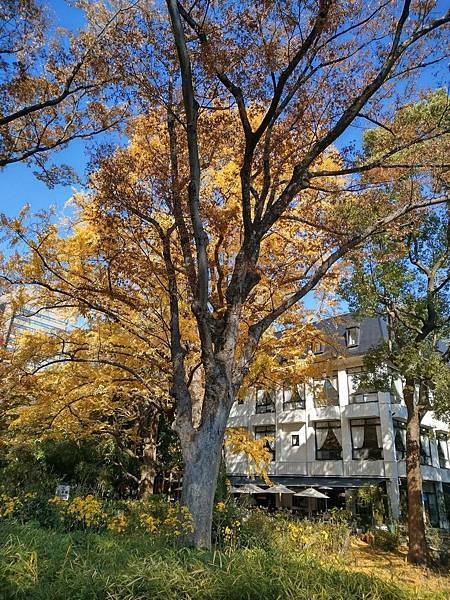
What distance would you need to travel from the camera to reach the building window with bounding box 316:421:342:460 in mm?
20281

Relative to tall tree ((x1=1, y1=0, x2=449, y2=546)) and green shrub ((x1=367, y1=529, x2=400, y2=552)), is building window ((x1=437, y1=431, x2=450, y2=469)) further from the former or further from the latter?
tall tree ((x1=1, y1=0, x2=449, y2=546))

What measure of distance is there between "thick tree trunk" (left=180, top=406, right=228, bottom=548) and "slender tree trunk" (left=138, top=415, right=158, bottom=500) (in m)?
7.82

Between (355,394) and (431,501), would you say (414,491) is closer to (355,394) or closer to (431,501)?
(355,394)

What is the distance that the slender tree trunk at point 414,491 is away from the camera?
11109 mm

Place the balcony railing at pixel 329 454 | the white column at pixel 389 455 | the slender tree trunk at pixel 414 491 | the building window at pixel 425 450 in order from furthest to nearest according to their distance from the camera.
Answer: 1. the building window at pixel 425 450
2. the balcony railing at pixel 329 454
3. the white column at pixel 389 455
4. the slender tree trunk at pixel 414 491

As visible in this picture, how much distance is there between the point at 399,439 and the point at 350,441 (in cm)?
218

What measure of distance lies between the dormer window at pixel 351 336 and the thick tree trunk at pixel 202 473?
676 inches

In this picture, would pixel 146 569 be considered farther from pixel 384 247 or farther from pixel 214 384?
pixel 384 247

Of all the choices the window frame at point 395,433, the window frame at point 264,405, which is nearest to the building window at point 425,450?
the window frame at point 395,433

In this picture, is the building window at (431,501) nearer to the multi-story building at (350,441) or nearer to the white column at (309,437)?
the multi-story building at (350,441)

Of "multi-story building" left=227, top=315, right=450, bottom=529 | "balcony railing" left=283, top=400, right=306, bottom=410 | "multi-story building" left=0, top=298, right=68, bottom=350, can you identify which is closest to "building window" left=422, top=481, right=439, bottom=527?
"multi-story building" left=227, top=315, right=450, bottom=529

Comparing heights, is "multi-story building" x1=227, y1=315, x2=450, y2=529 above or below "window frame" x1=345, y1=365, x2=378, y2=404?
below

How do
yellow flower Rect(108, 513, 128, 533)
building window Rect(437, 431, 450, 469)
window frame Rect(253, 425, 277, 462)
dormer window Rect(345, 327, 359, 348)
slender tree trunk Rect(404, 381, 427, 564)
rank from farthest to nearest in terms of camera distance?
window frame Rect(253, 425, 277, 462) → building window Rect(437, 431, 450, 469) → dormer window Rect(345, 327, 359, 348) → slender tree trunk Rect(404, 381, 427, 564) → yellow flower Rect(108, 513, 128, 533)

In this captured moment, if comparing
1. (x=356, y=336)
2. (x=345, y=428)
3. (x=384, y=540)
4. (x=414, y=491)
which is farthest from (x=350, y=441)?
(x=414, y=491)
